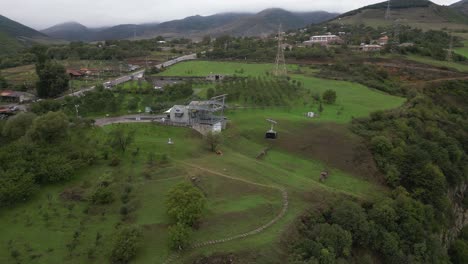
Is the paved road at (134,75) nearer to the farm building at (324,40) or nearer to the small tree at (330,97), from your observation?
the small tree at (330,97)

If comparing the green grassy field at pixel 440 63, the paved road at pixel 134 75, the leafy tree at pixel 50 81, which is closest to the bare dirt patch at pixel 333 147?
the paved road at pixel 134 75

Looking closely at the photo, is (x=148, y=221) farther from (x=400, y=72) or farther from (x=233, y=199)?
(x=400, y=72)

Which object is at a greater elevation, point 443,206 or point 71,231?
point 71,231

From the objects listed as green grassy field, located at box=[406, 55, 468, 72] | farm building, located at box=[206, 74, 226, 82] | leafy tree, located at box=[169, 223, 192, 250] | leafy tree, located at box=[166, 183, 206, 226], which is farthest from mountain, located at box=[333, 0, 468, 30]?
leafy tree, located at box=[169, 223, 192, 250]

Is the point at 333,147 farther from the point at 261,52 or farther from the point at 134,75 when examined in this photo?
the point at 261,52

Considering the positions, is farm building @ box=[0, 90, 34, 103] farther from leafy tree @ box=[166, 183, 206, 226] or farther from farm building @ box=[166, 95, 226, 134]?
leafy tree @ box=[166, 183, 206, 226]

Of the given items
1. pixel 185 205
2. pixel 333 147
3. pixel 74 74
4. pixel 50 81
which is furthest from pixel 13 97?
pixel 333 147

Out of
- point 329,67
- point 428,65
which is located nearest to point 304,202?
point 329,67
